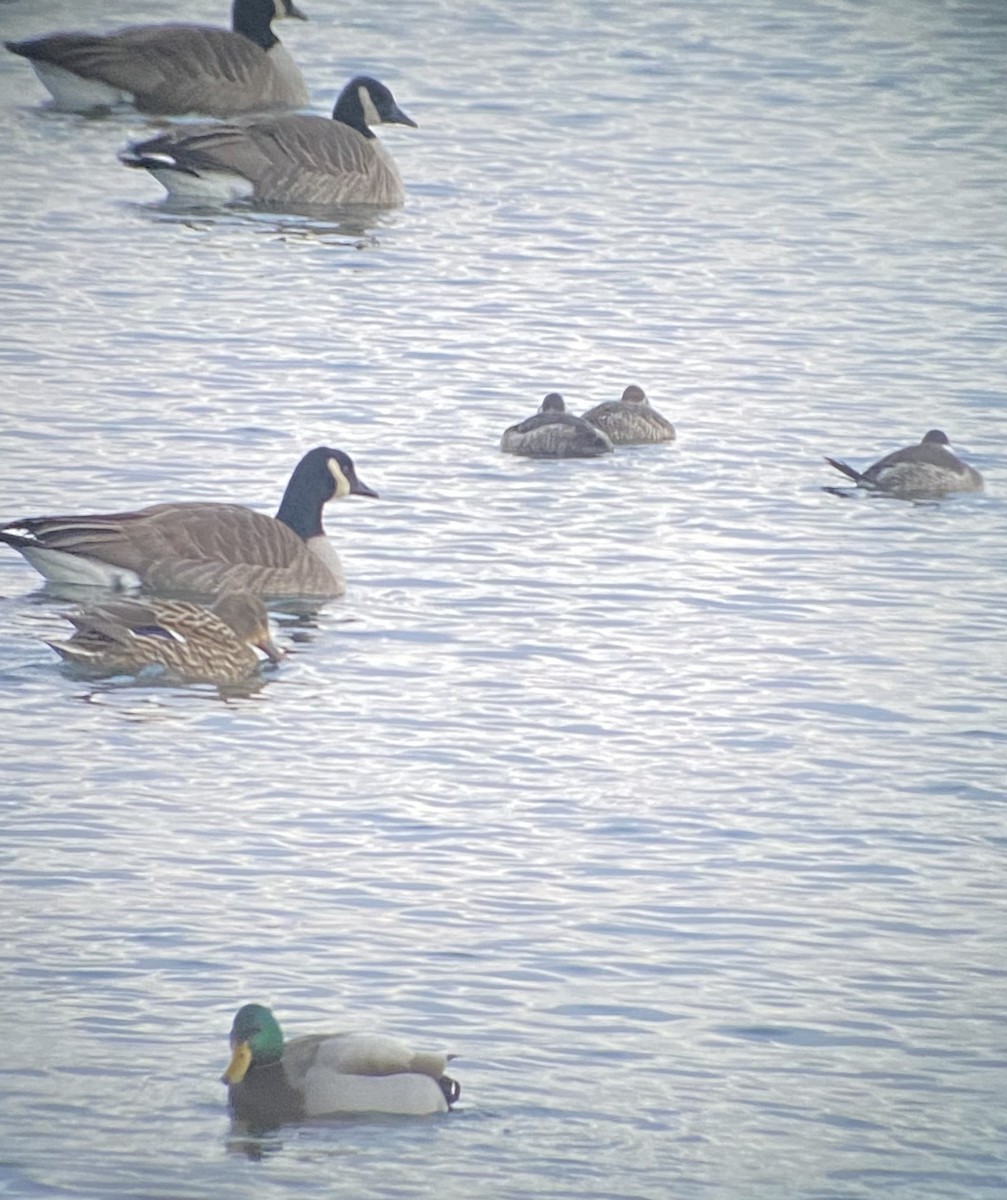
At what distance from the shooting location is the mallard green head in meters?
8.08

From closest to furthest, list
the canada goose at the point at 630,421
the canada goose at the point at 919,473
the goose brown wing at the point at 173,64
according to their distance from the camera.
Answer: the canada goose at the point at 919,473 → the canada goose at the point at 630,421 → the goose brown wing at the point at 173,64

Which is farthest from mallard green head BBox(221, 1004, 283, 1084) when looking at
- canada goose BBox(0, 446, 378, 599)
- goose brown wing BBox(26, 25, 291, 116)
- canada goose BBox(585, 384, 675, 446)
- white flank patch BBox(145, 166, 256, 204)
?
goose brown wing BBox(26, 25, 291, 116)

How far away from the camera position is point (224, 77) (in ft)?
88.2

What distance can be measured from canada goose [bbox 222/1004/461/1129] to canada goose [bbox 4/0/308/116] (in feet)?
62.3

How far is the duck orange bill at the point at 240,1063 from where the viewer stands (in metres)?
8.07

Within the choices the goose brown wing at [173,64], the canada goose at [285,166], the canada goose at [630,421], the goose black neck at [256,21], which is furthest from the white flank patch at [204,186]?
the canada goose at [630,421]

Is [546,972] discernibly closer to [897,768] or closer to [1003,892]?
[1003,892]

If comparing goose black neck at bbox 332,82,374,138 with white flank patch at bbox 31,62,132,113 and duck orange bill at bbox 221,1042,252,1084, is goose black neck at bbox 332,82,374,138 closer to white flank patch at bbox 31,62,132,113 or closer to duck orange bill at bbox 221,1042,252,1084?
white flank patch at bbox 31,62,132,113

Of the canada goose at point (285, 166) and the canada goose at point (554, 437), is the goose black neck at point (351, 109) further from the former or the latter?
the canada goose at point (554, 437)

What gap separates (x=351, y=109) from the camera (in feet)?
81.8

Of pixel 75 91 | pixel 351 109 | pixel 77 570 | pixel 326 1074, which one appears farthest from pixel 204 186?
pixel 326 1074

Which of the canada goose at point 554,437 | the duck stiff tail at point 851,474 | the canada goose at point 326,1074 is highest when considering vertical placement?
the canada goose at point 554,437

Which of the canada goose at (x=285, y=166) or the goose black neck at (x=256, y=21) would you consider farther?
the goose black neck at (x=256, y=21)

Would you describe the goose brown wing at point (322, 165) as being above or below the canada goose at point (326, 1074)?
above
